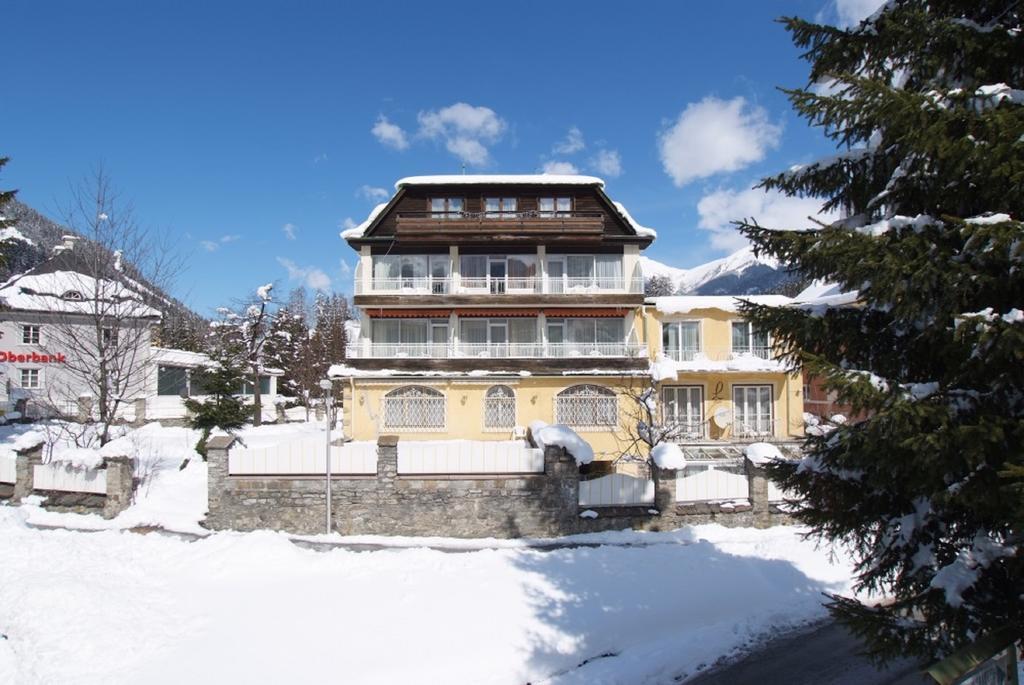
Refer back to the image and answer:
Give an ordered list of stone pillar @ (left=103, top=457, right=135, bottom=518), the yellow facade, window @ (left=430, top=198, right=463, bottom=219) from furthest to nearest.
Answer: window @ (left=430, top=198, right=463, bottom=219) < the yellow facade < stone pillar @ (left=103, top=457, right=135, bottom=518)

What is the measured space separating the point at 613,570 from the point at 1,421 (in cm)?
3278

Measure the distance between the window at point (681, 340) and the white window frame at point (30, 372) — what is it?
37820mm

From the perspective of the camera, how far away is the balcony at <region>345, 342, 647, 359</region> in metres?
25.3

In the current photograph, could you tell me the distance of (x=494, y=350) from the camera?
85.4 feet

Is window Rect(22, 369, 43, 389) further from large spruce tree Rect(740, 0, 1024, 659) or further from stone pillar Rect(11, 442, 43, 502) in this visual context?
large spruce tree Rect(740, 0, 1024, 659)

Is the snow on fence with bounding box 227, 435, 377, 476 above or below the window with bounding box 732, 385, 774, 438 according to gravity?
below

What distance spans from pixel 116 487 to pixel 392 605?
9819 millimetres

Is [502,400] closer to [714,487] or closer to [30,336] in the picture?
[714,487]

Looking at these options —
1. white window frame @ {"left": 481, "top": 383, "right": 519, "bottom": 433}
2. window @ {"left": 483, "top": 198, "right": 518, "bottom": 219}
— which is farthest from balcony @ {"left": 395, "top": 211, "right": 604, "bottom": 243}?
white window frame @ {"left": 481, "top": 383, "right": 519, "bottom": 433}

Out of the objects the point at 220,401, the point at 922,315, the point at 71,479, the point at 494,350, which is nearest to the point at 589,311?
the point at 494,350

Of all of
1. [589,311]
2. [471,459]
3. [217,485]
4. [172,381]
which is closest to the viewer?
[217,485]

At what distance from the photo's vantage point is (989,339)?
391 cm

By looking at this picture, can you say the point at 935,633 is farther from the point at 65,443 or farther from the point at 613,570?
the point at 65,443

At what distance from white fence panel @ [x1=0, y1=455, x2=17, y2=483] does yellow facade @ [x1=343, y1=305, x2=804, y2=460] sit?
1073 cm
